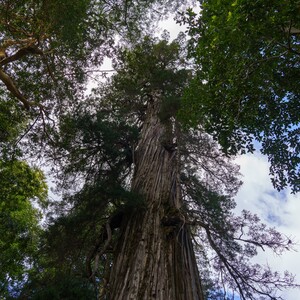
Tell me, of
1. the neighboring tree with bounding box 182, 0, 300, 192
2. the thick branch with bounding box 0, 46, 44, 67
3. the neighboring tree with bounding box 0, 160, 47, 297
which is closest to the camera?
the neighboring tree with bounding box 182, 0, 300, 192

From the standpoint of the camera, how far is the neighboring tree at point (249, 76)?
3.20 m

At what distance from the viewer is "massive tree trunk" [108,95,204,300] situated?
377cm

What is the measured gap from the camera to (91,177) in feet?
20.1

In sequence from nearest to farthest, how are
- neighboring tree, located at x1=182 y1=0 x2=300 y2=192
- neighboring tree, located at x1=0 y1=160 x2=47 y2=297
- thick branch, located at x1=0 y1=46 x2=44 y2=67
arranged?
neighboring tree, located at x1=182 y1=0 x2=300 y2=192, thick branch, located at x1=0 y1=46 x2=44 y2=67, neighboring tree, located at x1=0 y1=160 x2=47 y2=297

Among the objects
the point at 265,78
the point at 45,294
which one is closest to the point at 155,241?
the point at 45,294

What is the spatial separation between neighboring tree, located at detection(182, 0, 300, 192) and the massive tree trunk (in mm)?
1295

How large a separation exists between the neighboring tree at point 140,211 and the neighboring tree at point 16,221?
3.19 feet

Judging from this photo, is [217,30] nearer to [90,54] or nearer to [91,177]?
[91,177]

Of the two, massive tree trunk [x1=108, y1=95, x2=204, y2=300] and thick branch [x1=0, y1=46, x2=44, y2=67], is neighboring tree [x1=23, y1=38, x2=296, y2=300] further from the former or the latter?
thick branch [x1=0, y1=46, x2=44, y2=67]

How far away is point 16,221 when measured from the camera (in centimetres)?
859

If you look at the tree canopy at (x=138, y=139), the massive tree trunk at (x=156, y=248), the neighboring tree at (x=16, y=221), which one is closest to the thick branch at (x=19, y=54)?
the tree canopy at (x=138, y=139)

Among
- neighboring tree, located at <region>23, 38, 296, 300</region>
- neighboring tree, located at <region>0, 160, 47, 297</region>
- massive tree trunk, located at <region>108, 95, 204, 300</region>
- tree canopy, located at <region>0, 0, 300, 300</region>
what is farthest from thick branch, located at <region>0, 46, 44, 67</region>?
massive tree trunk, located at <region>108, 95, 204, 300</region>

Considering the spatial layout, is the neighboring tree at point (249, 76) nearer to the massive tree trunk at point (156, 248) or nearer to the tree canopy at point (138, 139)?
the tree canopy at point (138, 139)

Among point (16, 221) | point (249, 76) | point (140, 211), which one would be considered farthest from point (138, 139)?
point (16, 221)
